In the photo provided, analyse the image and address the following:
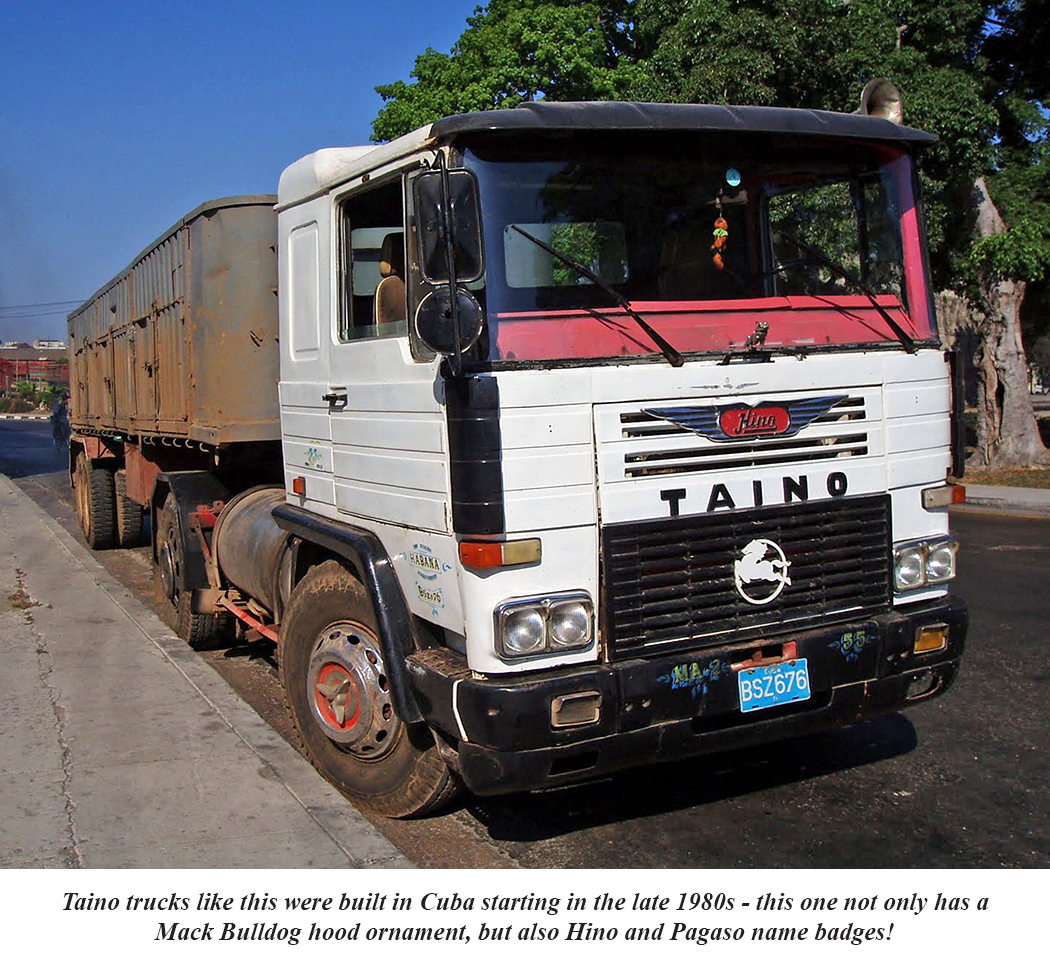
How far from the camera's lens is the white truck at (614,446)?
3.79m

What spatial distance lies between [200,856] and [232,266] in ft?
12.9

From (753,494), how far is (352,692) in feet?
6.05

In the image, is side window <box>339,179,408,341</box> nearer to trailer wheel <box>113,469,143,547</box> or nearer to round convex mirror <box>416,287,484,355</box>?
round convex mirror <box>416,287,484,355</box>

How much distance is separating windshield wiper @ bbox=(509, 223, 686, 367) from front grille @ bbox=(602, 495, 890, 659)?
58 centimetres

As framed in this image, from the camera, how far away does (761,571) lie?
412cm

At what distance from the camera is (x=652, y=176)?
4.23 meters

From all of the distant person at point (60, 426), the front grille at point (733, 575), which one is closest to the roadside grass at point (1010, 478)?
the front grille at point (733, 575)

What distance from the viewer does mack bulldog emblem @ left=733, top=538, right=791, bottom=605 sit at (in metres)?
4.09

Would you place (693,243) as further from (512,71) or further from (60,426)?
(60,426)

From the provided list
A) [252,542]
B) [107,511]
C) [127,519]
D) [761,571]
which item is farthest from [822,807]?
[107,511]

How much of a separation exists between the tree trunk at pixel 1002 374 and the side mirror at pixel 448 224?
1644 centimetres

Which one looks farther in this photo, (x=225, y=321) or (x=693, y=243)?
(x=225, y=321)

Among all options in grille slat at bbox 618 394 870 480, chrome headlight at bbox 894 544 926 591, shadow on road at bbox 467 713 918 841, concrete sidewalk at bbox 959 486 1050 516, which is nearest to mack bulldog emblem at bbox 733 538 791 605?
grille slat at bbox 618 394 870 480

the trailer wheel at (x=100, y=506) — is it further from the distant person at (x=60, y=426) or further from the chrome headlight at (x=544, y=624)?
the distant person at (x=60, y=426)
